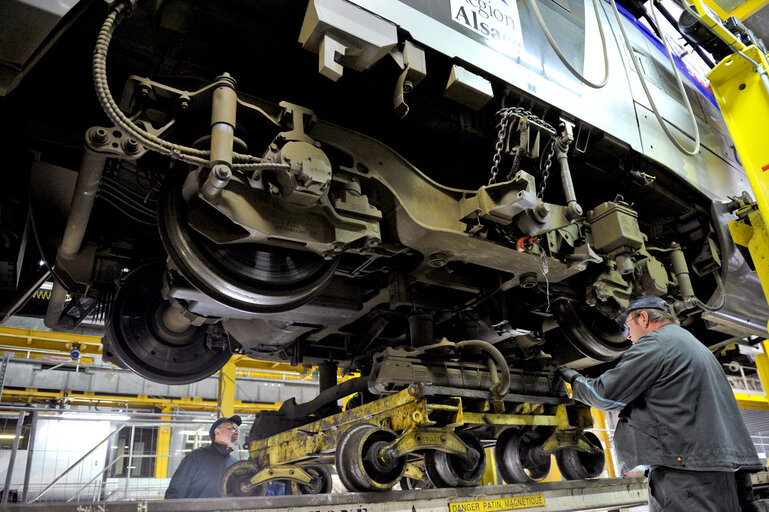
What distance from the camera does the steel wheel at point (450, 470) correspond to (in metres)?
2.43

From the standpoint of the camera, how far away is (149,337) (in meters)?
3.14

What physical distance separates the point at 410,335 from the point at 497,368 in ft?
1.66

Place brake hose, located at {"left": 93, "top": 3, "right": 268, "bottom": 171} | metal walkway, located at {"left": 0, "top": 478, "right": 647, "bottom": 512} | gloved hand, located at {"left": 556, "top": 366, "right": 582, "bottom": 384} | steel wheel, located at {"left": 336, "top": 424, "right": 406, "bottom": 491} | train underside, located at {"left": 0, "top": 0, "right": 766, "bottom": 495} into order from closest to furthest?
1. brake hose, located at {"left": 93, "top": 3, "right": 268, "bottom": 171}
2. metal walkway, located at {"left": 0, "top": 478, "right": 647, "bottom": 512}
3. train underside, located at {"left": 0, "top": 0, "right": 766, "bottom": 495}
4. steel wheel, located at {"left": 336, "top": 424, "right": 406, "bottom": 491}
5. gloved hand, located at {"left": 556, "top": 366, "right": 582, "bottom": 384}

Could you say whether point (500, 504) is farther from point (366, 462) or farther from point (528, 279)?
point (528, 279)

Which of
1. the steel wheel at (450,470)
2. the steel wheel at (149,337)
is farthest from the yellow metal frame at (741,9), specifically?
the steel wheel at (149,337)

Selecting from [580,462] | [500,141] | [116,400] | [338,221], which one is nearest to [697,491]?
[580,462]

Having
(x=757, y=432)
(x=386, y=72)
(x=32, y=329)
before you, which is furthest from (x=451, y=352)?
(x=757, y=432)

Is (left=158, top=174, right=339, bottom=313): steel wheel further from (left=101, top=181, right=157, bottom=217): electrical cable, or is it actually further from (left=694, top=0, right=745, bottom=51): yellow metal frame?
(left=694, top=0, right=745, bottom=51): yellow metal frame

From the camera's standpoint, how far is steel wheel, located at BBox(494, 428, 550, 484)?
296 centimetres

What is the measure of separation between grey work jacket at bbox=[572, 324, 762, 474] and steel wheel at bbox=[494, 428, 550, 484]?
753 millimetres

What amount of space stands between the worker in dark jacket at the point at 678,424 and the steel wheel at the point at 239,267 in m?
1.38

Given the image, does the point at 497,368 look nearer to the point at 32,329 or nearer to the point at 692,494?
the point at 692,494

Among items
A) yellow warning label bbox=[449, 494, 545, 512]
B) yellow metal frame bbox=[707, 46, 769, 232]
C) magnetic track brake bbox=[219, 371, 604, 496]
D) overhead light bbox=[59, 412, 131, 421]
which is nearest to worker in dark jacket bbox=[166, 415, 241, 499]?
magnetic track brake bbox=[219, 371, 604, 496]

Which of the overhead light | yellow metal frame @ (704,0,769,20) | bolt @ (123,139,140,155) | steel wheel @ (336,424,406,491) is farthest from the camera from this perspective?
the overhead light
